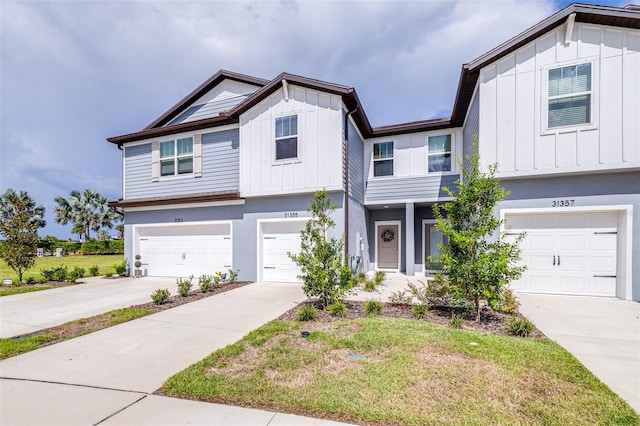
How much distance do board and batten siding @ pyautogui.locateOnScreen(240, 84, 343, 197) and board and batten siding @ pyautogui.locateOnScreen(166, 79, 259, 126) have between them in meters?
2.47

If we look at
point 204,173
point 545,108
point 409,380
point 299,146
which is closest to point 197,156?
point 204,173

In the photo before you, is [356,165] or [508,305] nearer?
[508,305]

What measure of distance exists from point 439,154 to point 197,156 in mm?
9797

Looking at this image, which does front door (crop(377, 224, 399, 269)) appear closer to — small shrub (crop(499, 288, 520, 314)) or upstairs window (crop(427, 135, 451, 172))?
upstairs window (crop(427, 135, 451, 172))

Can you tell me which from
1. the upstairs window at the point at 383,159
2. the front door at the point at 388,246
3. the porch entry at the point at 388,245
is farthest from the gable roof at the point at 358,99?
the front door at the point at 388,246

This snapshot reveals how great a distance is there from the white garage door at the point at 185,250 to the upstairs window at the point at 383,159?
6.71 metres

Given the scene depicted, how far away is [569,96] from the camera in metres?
7.62

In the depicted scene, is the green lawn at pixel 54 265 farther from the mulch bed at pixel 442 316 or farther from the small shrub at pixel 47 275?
the mulch bed at pixel 442 316

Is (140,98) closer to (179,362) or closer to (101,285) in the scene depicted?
(101,285)

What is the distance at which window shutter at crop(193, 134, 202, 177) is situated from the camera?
1151 cm

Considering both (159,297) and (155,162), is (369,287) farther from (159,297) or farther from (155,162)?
(155,162)

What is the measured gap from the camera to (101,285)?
1034 centimetres

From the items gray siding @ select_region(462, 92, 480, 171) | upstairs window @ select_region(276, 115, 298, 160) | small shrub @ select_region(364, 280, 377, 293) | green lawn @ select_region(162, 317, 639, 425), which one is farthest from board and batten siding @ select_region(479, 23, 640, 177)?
upstairs window @ select_region(276, 115, 298, 160)

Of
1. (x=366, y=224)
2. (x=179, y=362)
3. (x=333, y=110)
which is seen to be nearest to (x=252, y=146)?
(x=333, y=110)
